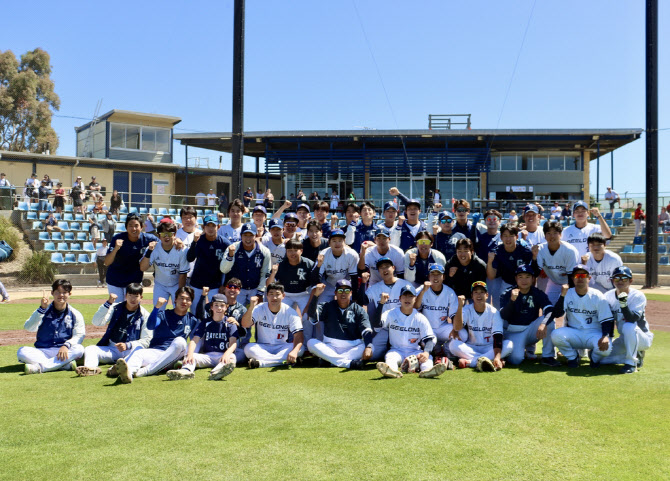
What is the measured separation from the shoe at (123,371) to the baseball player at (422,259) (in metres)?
4.14

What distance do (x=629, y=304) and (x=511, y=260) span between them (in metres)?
1.72

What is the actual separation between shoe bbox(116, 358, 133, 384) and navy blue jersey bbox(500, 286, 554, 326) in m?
5.00

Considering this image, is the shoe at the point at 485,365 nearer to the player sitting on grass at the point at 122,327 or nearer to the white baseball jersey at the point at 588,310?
the white baseball jersey at the point at 588,310

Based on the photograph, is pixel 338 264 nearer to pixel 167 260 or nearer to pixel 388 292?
pixel 388 292

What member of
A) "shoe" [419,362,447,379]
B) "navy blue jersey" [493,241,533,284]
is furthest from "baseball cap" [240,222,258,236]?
"navy blue jersey" [493,241,533,284]

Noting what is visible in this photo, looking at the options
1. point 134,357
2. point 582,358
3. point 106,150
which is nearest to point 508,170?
point 106,150

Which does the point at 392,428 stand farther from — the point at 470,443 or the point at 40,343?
the point at 40,343

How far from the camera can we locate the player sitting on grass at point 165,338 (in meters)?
7.54

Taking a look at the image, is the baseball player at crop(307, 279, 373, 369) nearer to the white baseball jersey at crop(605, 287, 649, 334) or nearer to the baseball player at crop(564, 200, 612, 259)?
the white baseball jersey at crop(605, 287, 649, 334)

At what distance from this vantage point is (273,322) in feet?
27.2

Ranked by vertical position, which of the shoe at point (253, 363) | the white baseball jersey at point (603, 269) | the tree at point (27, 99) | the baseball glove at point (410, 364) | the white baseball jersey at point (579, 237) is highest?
the tree at point (27, 99)

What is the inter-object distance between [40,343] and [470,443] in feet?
19.4

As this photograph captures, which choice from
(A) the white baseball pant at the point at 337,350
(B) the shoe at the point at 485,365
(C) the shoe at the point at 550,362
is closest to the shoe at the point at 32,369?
(A) the white baseball pant at the point at 337,350

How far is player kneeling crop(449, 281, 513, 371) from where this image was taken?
791 centimetres
